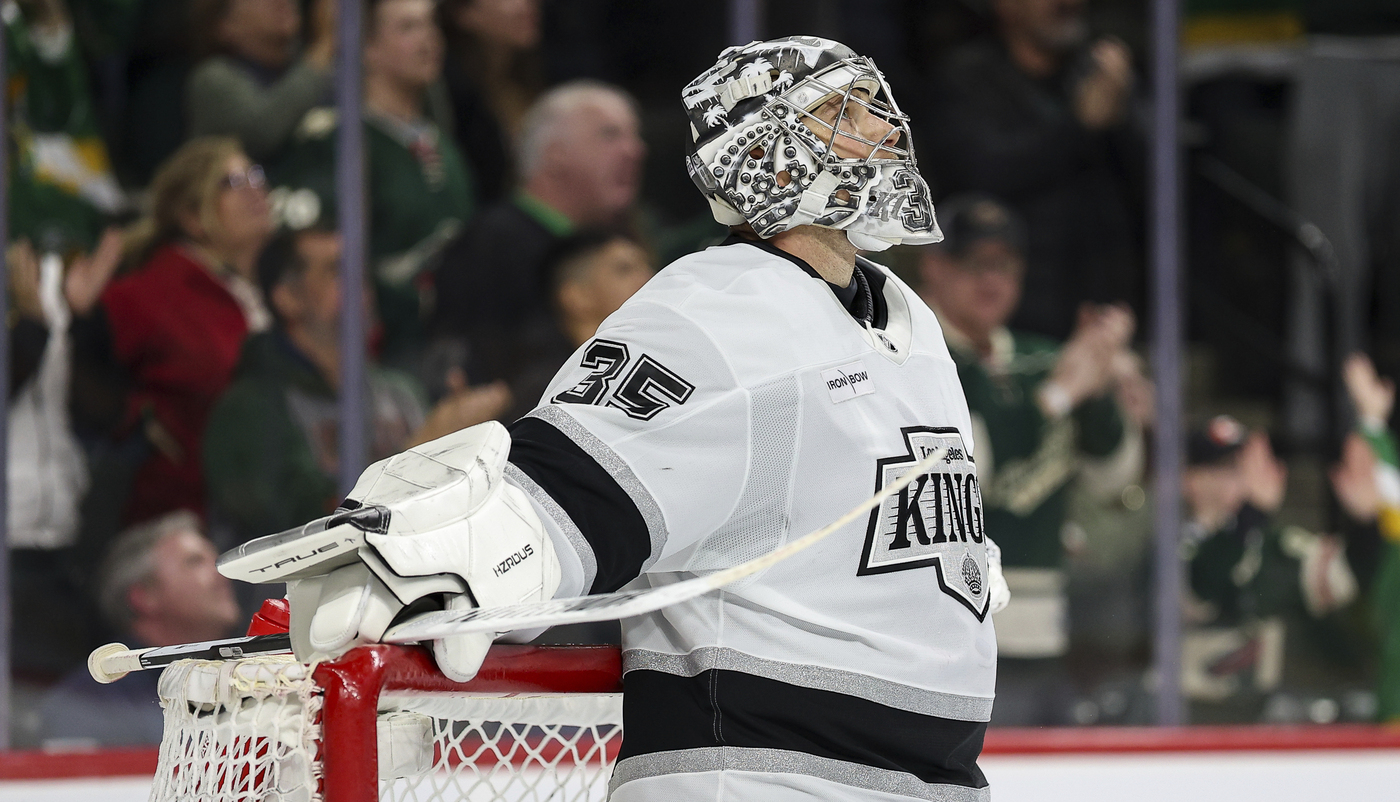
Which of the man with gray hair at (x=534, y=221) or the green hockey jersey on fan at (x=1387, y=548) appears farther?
the green hockey jersey on fan at (x=1387, y=548)

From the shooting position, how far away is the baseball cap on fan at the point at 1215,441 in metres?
3.91

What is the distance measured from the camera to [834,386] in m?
1.18

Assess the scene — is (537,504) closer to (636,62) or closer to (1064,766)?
(1064,766)

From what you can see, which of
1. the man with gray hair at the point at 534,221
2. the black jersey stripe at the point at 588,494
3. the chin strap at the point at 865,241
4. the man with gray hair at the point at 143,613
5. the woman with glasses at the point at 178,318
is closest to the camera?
the black jersey stripe at the point at 588,494

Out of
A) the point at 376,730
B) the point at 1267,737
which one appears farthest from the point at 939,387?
the point at 1267,737

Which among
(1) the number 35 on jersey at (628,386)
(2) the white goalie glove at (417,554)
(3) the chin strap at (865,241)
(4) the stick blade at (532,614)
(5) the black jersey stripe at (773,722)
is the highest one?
(3) the chin strap at (865,241)

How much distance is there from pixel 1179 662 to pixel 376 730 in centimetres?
324

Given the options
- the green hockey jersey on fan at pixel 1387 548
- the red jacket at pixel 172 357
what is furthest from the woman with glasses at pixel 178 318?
the green hockey jersey on fan at pixel 1387 548

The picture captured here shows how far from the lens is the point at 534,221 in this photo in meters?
3.75

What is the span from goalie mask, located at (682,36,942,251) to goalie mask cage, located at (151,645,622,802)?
431 mm

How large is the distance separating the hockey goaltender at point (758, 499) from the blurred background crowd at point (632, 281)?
2.40 metres

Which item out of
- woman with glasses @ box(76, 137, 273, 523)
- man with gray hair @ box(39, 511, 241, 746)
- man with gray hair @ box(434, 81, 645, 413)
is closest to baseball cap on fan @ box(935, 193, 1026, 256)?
man with gray hair @ box(434, 81, 645, 413)

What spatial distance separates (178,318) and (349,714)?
2761 mm

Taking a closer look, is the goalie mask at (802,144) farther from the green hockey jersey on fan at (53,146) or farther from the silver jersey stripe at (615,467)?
the green hockey jersey on fan at (53,146)
